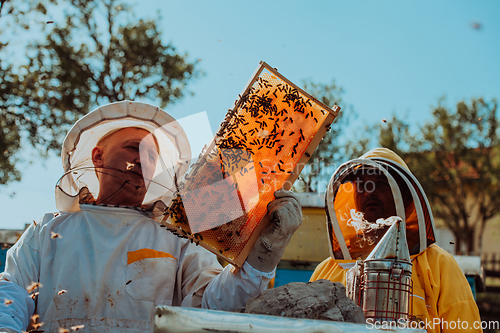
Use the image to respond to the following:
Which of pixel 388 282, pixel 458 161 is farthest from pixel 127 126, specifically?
pixel 458 161

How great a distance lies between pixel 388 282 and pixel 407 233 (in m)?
1.34

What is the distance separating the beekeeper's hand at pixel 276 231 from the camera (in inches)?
88.7

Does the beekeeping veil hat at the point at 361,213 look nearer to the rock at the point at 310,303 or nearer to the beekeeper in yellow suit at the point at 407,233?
the beekeeper in yellow suit at the point at 407,233

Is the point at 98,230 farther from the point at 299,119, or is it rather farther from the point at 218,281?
the point at 299,119

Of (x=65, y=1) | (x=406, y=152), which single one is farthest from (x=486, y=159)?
(x=65, y=1)

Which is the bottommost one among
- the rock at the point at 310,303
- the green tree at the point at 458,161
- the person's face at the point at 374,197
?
the rock at the point at 310,303

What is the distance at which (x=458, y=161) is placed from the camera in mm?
22344

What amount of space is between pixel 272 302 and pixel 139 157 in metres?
1.54

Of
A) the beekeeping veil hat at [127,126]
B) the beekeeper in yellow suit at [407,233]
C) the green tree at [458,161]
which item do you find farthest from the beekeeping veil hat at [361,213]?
the green tree at [458,161]

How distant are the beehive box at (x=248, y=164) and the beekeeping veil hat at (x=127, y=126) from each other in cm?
67

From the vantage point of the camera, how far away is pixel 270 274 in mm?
2375

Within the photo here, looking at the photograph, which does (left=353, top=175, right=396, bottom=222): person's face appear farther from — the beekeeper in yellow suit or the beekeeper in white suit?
the beekeeper in white suit

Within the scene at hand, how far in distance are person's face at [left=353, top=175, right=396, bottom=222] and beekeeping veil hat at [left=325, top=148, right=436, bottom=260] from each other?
0.02m

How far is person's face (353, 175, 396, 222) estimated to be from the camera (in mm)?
3260
